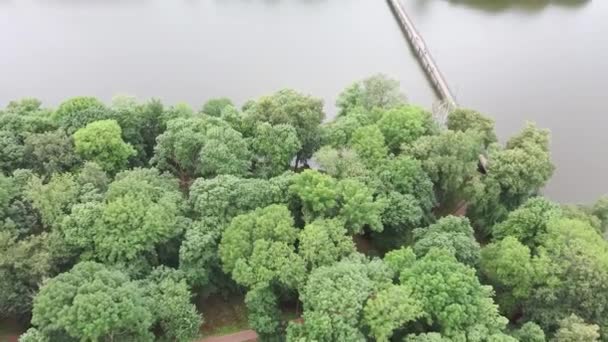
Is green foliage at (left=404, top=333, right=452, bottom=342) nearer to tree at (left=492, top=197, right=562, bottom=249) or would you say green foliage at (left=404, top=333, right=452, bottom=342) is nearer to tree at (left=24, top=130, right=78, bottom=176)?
tree at (left=492, top=197, right=562, bottom=249)

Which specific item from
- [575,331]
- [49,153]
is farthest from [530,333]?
[49,153]

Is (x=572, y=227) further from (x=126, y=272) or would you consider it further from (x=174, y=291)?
(x=126, y=272)

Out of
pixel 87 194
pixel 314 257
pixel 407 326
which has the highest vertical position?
pixel 87 194

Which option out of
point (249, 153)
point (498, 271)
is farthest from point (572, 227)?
point (249, 153)

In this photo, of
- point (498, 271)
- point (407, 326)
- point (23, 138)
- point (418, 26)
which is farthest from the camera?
point (418, 26)

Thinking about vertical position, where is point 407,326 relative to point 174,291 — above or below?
below

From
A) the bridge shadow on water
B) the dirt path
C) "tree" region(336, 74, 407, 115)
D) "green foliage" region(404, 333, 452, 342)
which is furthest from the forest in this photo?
the bridge shadow on water

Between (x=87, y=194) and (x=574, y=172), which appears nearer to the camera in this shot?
(x=87, y=194)

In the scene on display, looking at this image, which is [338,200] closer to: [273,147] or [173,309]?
[273,147]
